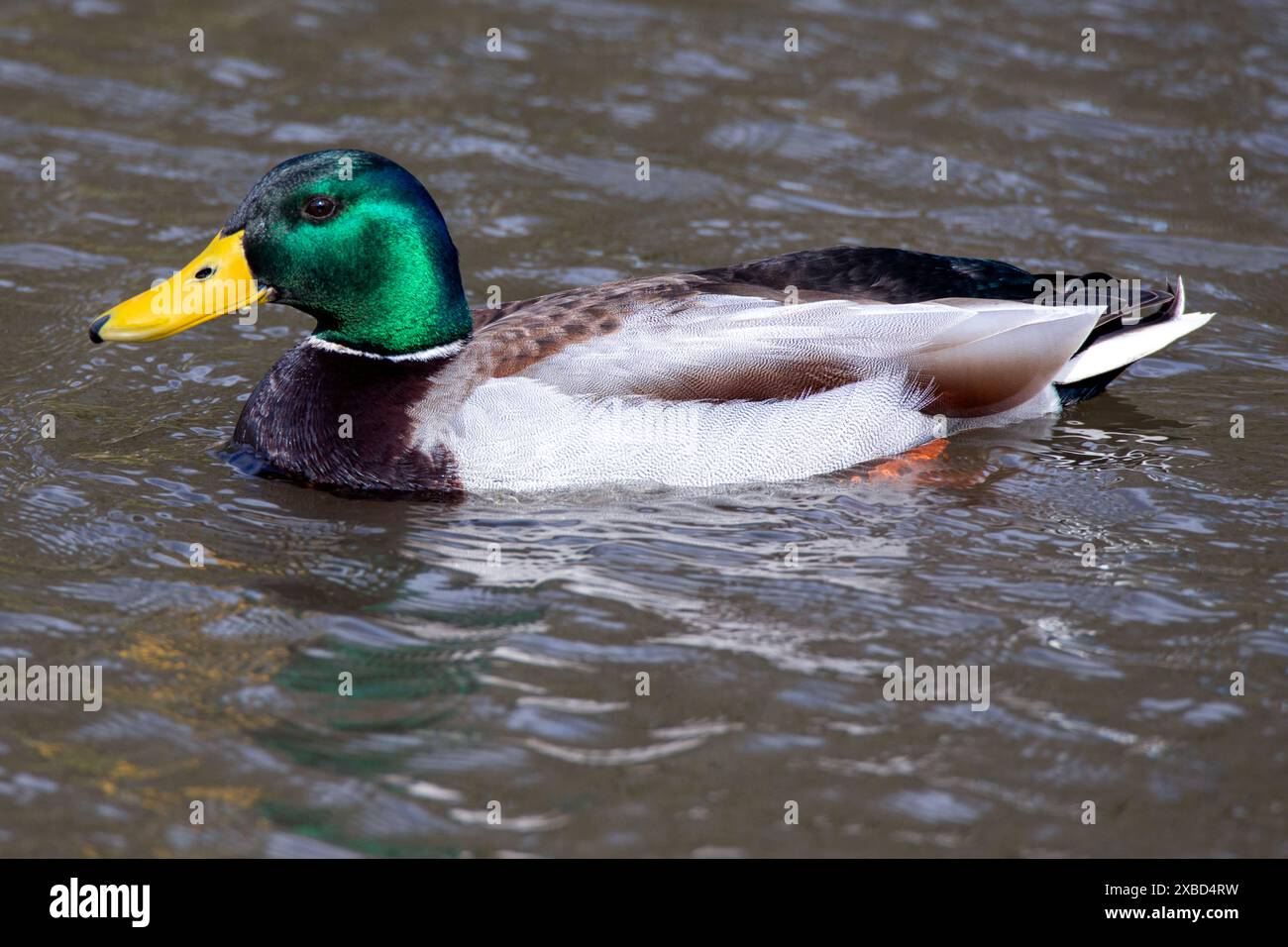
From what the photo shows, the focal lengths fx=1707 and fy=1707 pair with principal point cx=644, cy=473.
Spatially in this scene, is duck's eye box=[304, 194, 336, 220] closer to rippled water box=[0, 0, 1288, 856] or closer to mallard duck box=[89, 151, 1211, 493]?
mallard duck box=[89, 151, 1211, 493]

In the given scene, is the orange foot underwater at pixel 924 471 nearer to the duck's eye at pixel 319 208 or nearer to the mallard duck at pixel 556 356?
the mallard duck at pixel 556 356

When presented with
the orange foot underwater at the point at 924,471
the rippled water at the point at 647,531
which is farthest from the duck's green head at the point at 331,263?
the orange foot underwater at the point at 924,471

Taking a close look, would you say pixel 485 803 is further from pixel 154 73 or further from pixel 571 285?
pixel 154 73

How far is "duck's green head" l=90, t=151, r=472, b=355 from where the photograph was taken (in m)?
7.01

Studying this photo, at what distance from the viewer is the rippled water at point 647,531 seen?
17.0 ft

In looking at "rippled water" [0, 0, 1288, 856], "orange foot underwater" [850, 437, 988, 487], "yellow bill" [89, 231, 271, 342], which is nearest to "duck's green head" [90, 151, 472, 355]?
"yellow bill" [89, 231, 271, 342]

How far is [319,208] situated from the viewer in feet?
23.1

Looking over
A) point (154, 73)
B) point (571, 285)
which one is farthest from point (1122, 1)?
point (154, 73)

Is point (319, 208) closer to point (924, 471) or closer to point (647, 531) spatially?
point (647, 531)

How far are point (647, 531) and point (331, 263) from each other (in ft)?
5.74

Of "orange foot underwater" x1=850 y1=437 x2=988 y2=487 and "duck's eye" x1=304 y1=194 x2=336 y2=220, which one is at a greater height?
"duck's eye" x1=304 y1=194 x2=336 y2=220

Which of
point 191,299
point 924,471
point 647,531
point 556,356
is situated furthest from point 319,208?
point 924,471
